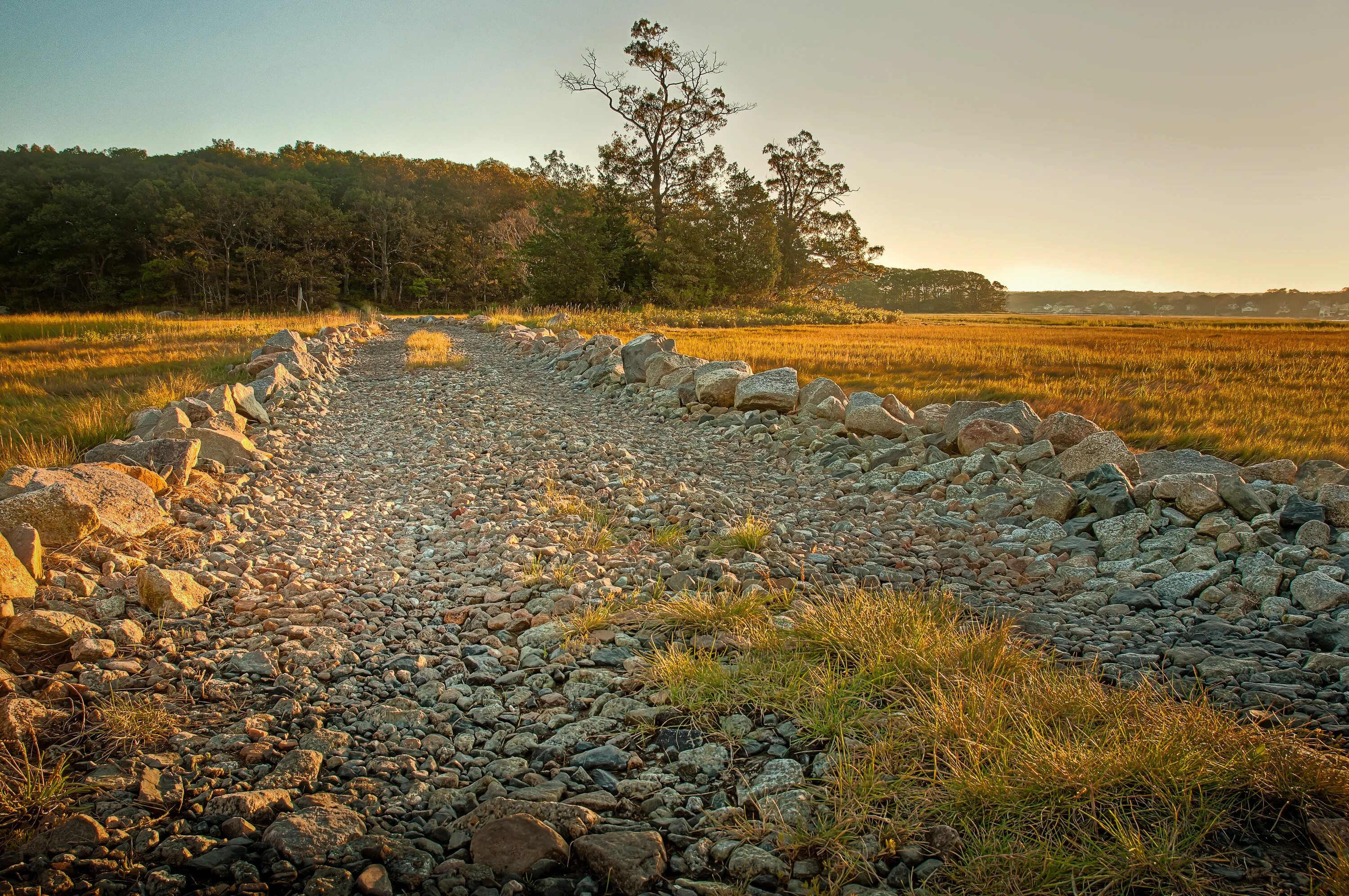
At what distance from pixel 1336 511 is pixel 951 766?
4488mm

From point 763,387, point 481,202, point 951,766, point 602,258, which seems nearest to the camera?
point 951,766

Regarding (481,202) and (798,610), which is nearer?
(798,610)

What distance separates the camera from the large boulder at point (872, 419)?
8188mm

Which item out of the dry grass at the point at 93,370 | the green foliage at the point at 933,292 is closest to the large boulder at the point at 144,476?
the dry grass at the point at 93,370

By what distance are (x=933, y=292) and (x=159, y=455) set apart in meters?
104

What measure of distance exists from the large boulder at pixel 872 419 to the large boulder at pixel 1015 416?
35.5 inches

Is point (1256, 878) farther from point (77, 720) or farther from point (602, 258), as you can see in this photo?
point (602, 258)

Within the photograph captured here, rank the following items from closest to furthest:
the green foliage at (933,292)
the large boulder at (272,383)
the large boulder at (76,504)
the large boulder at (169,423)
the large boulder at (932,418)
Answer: the large boulder at (76,504) < the large boulder at (169,423) < the large boulder at (932,418) < the large boulder at (272,383) < the green foliage at (933,292)

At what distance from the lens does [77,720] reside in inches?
111

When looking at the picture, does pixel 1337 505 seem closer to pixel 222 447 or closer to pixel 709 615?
pixel 709 615

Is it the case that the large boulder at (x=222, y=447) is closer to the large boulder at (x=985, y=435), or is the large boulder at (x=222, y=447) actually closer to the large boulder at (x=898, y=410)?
the large boulder at (x=898, y=410)

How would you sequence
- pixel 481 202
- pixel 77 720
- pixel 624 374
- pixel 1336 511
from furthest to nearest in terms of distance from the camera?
pixel 481 202 → pixel 624 374 → pixel 1336 511 → pixel 77 720

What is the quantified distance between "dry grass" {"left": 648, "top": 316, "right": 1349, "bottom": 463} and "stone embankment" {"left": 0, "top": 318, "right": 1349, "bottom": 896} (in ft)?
5.97

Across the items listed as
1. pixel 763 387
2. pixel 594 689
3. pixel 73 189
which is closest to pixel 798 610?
pixel 594 689
